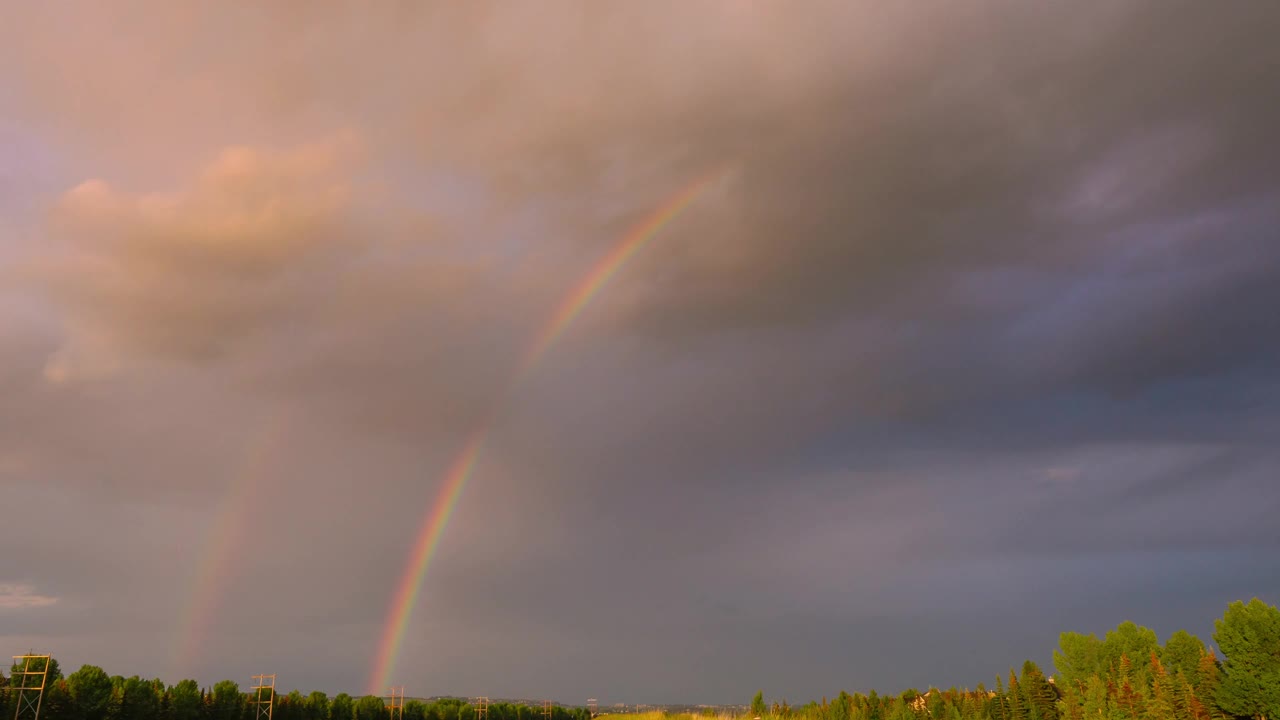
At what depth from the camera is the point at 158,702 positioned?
3194 inches

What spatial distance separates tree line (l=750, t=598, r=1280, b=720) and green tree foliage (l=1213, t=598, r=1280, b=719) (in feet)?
0.27

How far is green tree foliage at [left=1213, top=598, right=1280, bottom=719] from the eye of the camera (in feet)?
274

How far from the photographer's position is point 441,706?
133750 millimetres

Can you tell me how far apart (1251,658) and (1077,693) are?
23.0 meters

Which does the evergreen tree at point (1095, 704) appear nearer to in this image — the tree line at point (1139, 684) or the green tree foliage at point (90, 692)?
the tree line at point (1139, 684)

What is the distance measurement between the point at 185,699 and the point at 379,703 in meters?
31.5

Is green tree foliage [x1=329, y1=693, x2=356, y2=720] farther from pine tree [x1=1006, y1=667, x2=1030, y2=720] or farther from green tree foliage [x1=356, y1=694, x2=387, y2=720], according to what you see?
pine tree [x1=1006, y1=667, x2=1030, y2=720]

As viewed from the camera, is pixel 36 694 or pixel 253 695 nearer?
pixel 36 694

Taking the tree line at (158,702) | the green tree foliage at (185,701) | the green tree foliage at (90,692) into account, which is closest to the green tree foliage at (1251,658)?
the tree line at (158,702)

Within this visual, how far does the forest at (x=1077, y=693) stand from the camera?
241 feet

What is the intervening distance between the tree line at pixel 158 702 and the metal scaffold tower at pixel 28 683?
347 mm

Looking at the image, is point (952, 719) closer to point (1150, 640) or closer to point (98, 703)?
point (1150, 640)

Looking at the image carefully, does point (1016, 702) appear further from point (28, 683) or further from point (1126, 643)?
point (28, 683)

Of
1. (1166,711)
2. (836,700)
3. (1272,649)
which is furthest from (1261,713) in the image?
(836,700)
